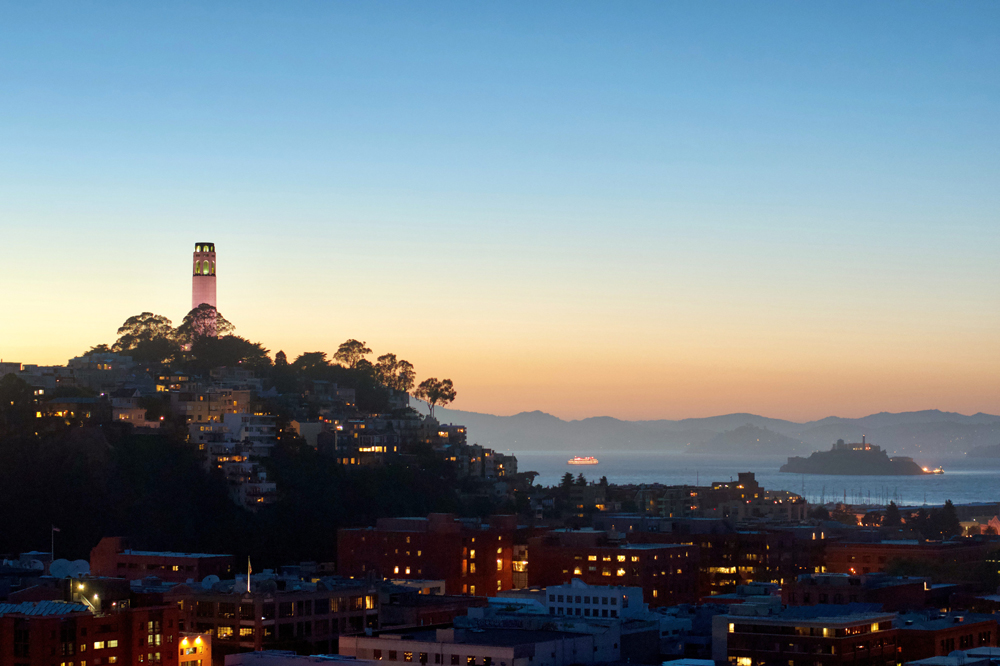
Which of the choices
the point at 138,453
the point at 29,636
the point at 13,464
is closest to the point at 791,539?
the point at 138,453

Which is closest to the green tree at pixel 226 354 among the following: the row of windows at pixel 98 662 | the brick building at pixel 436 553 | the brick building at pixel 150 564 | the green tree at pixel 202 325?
the green tree at pixel 202 325

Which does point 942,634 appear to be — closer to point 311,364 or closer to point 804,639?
point 804,639

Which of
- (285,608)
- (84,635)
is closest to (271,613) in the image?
(285,608)

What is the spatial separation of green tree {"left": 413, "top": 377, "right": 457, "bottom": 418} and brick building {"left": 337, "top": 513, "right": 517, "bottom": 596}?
4568 centimetres

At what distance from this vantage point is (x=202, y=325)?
12438 cm

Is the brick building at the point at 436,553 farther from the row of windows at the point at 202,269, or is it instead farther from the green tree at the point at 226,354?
the row of windows at the point at 202,269

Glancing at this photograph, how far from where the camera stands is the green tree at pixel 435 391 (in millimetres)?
135375

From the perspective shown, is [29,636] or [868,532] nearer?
[29,636]

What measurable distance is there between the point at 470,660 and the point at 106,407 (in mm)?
57189

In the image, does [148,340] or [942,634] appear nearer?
→ [942,634]

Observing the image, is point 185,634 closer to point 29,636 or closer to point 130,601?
point 130,601

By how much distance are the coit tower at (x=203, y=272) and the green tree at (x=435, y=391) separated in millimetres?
21978

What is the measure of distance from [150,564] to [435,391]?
60.8m

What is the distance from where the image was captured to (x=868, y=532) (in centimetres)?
10681
